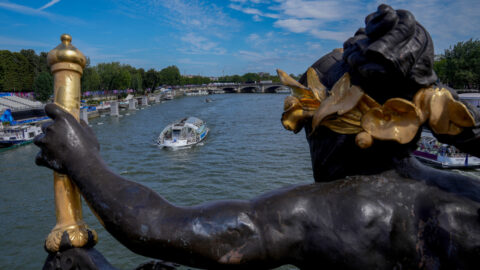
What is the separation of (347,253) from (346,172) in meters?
0.31

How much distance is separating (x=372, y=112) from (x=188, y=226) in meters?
0.73

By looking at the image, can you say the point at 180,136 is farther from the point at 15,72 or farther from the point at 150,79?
the point at 150,79

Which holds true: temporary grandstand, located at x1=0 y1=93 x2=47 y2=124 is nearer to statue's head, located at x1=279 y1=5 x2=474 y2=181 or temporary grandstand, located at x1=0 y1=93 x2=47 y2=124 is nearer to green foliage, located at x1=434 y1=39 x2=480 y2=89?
statue's head, located at x1=279 y1=5 x2=474 y2=181

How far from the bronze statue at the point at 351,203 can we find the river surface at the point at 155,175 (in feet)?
29.2

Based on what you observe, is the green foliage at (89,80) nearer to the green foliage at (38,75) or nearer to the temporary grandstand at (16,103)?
the green foliage at (38,75)

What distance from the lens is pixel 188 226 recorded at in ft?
3.81

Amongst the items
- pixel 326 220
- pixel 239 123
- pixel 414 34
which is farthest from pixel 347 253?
pixel 239 123

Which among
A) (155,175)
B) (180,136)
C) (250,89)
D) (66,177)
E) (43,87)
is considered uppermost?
(250,89)

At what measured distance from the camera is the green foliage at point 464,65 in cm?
3578

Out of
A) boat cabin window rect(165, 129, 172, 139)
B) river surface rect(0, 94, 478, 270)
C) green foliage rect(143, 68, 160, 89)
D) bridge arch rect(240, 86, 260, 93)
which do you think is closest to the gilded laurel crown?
river surface rect(0, 94, 478, 270)

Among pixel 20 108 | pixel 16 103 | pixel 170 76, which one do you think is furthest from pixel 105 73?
pixel 170 76

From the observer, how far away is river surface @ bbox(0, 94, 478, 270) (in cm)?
1104

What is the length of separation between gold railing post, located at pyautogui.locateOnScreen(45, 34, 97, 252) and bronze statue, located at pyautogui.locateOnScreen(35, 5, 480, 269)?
66 millimetres

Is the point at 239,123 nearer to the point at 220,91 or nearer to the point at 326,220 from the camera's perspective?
the point at 326,220
